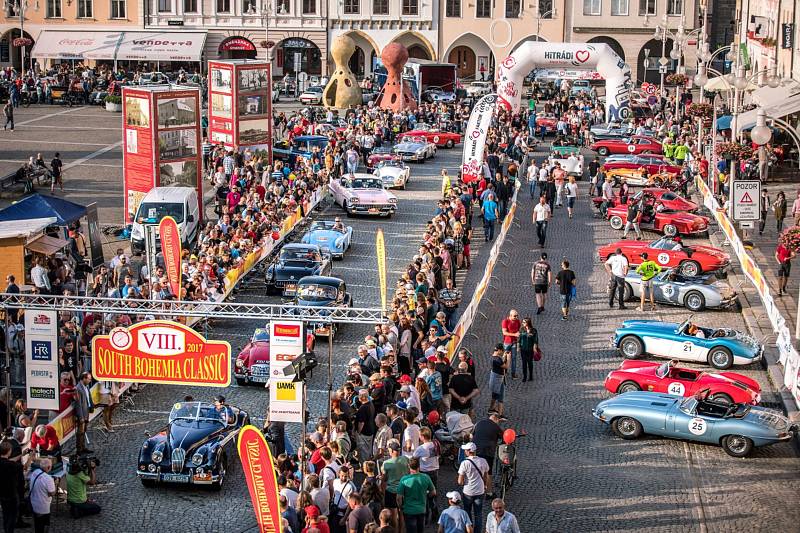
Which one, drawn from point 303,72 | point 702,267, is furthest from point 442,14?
point 702,267

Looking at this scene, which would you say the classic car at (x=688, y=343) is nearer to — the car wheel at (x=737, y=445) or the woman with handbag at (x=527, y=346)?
the woman with handbag at (x=527, y=346)

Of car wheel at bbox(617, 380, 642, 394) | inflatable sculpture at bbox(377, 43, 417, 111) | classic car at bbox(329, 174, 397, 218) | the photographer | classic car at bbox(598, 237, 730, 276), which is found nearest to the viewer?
the photographer

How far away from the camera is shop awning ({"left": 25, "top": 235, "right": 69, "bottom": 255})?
3131 centimetres

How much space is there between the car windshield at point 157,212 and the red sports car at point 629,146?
2330cm

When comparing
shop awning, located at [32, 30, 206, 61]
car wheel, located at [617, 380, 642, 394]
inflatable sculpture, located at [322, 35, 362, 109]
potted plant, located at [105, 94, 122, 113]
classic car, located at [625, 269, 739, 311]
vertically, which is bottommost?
car wheel, located at [617, 380, 642, 394]

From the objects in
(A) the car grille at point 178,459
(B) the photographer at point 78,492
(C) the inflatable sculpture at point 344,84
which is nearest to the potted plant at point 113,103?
(C) the inflatable sculpture at point 344,84

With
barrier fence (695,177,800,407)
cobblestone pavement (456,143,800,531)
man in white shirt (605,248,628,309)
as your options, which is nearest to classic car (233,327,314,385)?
cobblestone pavement (456,143,800,531)

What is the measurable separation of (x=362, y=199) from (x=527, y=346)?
56.4ft

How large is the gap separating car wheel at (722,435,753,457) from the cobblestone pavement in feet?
0.43

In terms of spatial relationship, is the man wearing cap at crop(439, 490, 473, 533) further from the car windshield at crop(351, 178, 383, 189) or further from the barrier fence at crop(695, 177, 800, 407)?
the car windshield at crop(351, 178, 383, 189)

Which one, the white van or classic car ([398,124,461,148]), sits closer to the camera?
the white van

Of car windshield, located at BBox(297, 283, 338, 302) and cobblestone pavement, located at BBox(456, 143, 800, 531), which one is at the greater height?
car windshield, located at BBox(297, 283, 338, 302)

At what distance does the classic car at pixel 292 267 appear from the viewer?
1293 inches

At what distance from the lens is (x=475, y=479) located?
19.0 meters
